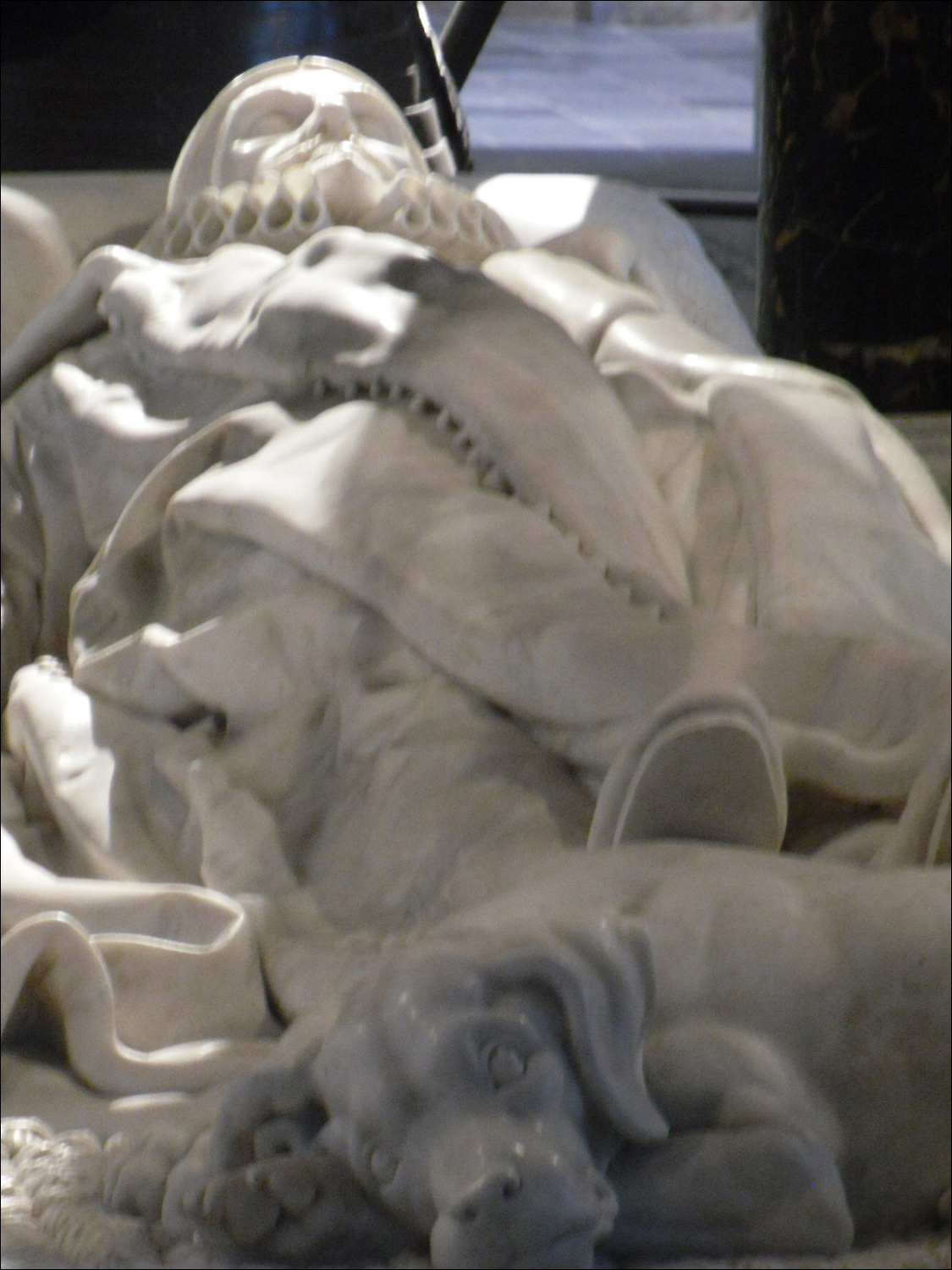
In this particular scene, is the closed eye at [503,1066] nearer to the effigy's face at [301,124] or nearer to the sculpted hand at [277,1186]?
the sculpted hand at [277,1186]

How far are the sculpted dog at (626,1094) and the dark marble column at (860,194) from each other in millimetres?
3222

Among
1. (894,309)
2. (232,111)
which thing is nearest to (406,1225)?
(232,111)

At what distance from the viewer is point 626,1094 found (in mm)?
1274

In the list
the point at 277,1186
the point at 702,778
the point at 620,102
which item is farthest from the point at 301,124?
the point at 620,102

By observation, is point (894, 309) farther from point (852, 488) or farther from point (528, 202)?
point (852, 488)

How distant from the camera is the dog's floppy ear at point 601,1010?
1275mm

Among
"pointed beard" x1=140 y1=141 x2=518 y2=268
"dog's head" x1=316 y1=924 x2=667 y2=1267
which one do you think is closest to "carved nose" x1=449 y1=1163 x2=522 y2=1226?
"dog's head" x1=316 y1=924 x2=667 y2=1267

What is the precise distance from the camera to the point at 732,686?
1.54m

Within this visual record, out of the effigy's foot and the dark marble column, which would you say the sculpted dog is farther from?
the dark marble column

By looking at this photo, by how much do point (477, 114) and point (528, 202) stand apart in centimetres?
Answer: 582

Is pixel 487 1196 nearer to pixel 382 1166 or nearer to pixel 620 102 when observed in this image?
pixel 382 1166

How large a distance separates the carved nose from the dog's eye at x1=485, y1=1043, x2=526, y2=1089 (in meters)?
0.07

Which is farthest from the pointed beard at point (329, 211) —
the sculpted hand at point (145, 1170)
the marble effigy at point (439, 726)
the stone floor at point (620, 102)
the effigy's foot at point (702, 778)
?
the stone floor at point (620, 102)

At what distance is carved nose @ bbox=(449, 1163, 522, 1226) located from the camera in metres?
1.19
